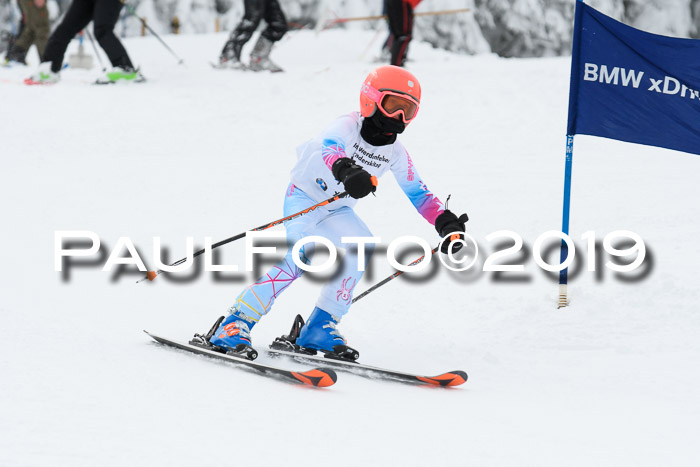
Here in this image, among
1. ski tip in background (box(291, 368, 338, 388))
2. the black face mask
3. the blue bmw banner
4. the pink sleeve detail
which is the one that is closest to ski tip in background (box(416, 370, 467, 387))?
ski tip in background (box(291, 368, 338, 388))

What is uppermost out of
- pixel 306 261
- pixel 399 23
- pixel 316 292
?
pixel 399 23

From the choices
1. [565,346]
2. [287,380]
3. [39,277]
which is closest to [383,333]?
[565,346]

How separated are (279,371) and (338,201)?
1055 mm

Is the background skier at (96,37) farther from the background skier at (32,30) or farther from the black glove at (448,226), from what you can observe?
the black glove at (448,226)

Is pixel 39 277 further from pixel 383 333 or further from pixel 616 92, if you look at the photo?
pixel 616 92

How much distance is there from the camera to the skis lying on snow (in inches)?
157

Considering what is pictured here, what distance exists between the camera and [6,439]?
270 centimetres

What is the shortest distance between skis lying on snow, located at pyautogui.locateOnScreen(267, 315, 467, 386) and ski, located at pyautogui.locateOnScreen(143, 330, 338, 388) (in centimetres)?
43

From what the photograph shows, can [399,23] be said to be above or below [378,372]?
above

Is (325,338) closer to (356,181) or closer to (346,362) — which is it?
(346,362)

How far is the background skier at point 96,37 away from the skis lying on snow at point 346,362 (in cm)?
749

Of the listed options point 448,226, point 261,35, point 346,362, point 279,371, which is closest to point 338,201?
point 448,226

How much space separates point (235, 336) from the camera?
14.0 ft
